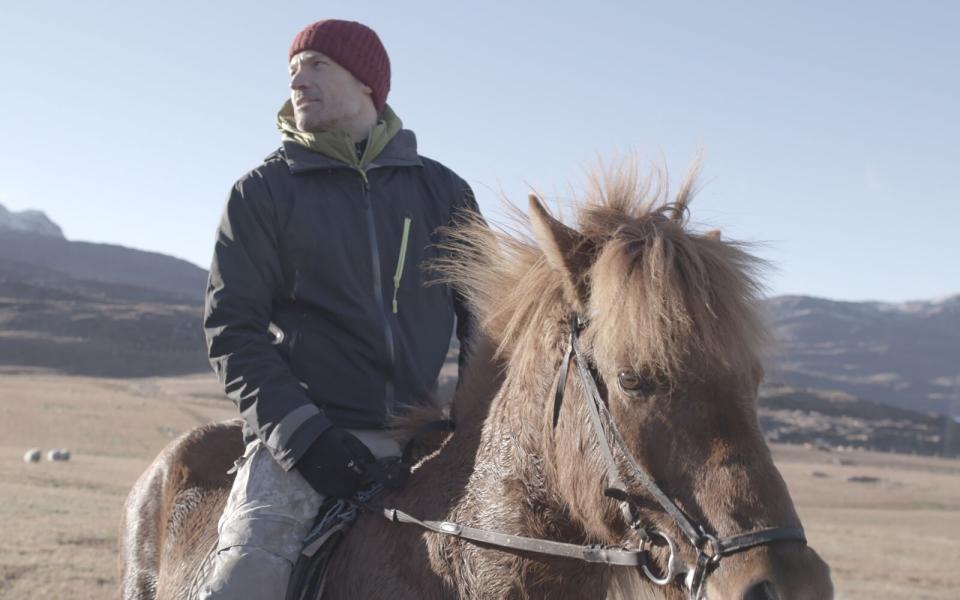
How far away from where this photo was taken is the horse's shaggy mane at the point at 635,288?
2.39m

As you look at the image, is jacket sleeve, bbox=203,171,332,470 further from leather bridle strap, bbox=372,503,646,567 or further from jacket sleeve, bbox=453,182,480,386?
jacket sleeve, bbox=453,182,480,386

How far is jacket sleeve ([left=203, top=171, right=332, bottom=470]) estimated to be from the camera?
3051 mm

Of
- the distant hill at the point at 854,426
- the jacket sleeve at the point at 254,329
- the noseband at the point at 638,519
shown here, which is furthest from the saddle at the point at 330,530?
the distant hill at the point at 854,426

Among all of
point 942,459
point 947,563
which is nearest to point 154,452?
point 947,563

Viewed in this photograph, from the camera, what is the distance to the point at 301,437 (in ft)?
9.91

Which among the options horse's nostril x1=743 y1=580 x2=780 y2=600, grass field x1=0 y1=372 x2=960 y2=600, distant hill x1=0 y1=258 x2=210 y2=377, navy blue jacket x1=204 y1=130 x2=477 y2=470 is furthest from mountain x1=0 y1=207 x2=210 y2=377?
horse's nostril x1=743 y1=580 x2=780 y2=600

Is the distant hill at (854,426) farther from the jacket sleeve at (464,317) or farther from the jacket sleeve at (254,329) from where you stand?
the jacket sleeve at (254,329)

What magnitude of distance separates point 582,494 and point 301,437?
1.03 metres

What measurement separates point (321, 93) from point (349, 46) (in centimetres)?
23

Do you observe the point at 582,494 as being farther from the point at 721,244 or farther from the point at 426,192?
the point at 426,192

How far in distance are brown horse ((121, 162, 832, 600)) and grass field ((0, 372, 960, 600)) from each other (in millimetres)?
9445

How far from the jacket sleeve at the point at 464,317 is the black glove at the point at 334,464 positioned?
724 millimetres

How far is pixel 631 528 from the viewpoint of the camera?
2.36 metres

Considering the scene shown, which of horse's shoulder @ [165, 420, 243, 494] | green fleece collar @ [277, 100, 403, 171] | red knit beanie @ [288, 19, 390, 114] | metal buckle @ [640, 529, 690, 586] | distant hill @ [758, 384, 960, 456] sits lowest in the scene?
distant hill @ [758, 384, 960, 456]
